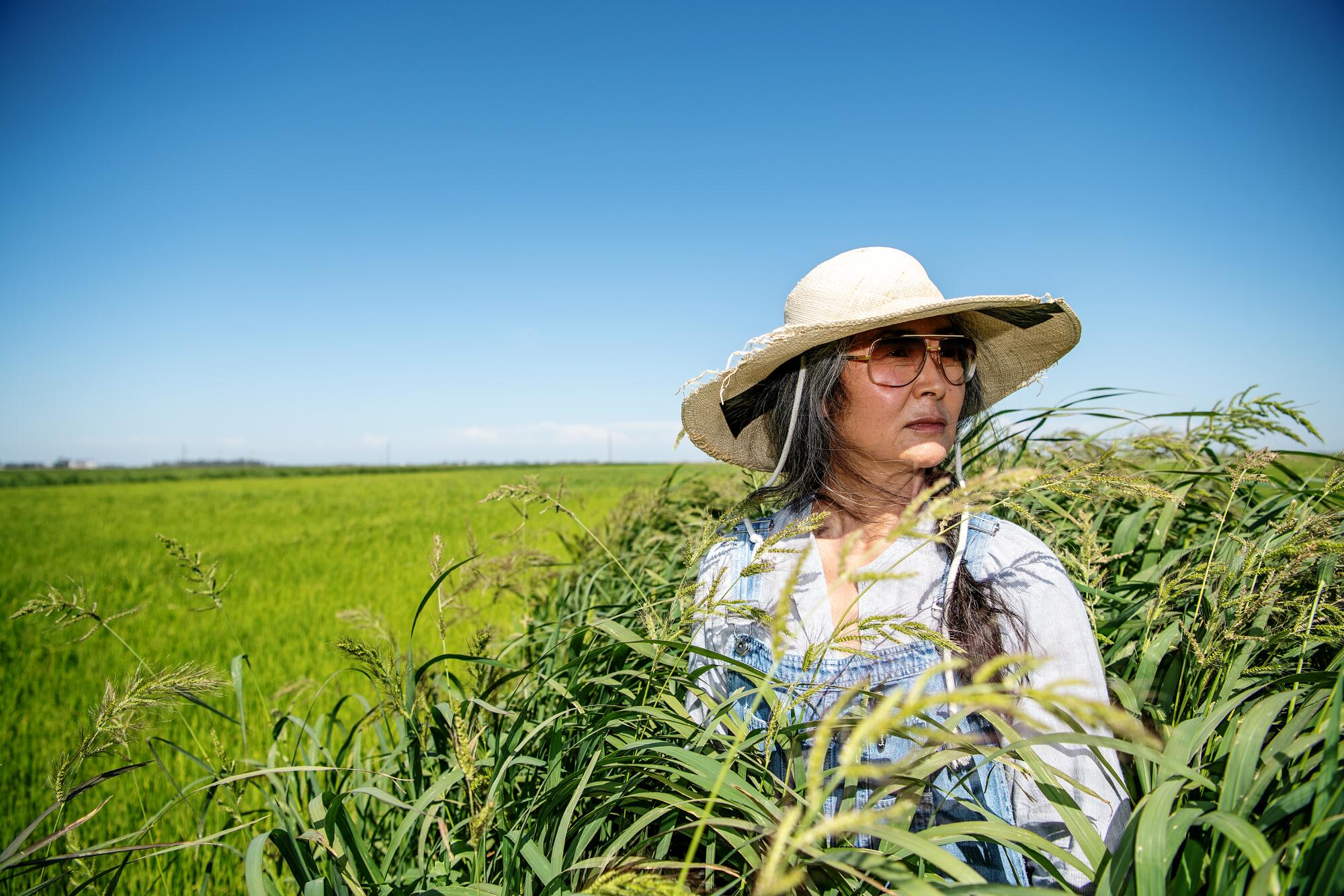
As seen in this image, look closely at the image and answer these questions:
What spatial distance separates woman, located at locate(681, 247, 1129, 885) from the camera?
144 cm

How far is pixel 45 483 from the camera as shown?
43875mm

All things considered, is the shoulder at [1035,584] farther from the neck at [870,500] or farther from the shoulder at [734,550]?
the shoulder at [734,550]

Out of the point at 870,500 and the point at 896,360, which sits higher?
the point at 896,360

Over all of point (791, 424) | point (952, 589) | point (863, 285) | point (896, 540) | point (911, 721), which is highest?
point (863, 285)

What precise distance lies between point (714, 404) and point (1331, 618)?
1623mm

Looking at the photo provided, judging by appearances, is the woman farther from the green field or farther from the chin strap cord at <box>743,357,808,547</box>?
the green field

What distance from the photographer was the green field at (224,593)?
3.90m

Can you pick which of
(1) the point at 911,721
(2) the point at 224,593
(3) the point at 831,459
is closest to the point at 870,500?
(3) the point at 831,459

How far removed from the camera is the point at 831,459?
1.98 metres

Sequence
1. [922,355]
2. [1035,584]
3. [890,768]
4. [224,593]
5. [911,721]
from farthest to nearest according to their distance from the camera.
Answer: [224,593] < [922,355] < [911,721] < [1035,584] < [890,768]

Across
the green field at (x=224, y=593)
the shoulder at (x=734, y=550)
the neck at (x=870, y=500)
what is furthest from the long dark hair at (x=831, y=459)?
the green field at (x=224, y=593)

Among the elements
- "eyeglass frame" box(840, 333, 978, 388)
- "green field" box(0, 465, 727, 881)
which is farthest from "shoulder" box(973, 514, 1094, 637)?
"green field" box(0, 465, 727, 881)

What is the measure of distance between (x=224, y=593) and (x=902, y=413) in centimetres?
928

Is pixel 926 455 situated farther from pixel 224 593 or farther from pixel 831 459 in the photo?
pixel 224 593
